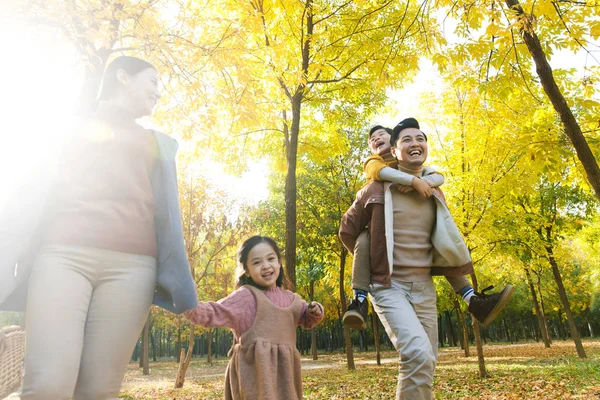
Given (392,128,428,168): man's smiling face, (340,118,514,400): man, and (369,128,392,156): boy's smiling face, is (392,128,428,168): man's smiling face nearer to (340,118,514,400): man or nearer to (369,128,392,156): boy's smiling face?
(340,118,514,400): man

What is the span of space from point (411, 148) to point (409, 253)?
2.53ft

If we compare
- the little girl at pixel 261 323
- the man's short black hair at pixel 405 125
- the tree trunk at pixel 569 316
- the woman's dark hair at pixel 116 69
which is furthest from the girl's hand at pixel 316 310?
the tree trunk at pixel 569 316

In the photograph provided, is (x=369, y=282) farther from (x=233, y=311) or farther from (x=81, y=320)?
(x=81, y=320)

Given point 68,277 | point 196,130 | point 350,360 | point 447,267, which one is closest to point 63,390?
point 68,277

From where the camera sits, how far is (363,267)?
2.87 meters

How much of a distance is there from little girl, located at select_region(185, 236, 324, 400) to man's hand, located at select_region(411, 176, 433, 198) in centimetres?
105

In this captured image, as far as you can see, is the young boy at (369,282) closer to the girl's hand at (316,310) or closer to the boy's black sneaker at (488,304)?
the boy's black sneaker at (488,304)

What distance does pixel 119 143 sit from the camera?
6.40 feet

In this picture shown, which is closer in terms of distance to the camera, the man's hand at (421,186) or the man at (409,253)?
the man at (409,253)

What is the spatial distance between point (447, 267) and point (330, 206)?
11893mm

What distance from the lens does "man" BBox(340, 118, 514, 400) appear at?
8.46 ft

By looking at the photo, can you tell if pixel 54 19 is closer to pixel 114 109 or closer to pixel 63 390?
pixel 114 109

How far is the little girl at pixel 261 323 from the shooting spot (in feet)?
8.17

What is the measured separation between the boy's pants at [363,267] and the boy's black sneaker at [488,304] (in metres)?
0.19
